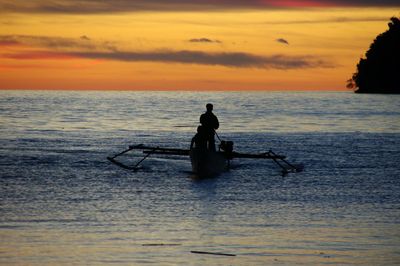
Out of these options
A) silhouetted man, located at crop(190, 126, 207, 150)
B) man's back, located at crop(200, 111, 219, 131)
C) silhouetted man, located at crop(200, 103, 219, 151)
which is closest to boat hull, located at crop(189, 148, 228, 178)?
silhouetted man, located at crop(190, 126, 207, 150)

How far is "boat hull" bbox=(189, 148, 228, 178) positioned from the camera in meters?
32.2

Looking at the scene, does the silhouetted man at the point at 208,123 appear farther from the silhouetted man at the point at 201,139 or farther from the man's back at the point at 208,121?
the silhouetted man at the point at 201,139

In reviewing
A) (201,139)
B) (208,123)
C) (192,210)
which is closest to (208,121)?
(208,123)

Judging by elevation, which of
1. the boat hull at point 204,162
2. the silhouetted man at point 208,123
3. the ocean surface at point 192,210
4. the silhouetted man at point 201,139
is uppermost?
the silhouetted man at point 208,123

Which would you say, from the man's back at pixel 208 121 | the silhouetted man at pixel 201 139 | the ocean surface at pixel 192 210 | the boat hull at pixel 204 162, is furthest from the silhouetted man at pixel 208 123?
the ocean surface at pixel 192 210

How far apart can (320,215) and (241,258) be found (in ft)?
22.1

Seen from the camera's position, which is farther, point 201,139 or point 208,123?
point 208,123

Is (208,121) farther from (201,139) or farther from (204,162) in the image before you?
(204,162)

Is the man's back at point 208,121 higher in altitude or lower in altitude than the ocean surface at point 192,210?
higher

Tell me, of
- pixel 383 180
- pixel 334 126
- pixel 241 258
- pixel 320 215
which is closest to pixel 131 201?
pixel 320 215

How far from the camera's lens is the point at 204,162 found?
32375mm

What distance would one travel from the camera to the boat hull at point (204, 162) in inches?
1270

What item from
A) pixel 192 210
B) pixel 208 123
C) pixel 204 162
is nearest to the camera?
pixel 192 210

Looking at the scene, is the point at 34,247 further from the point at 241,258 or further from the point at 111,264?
the point at 241,258
